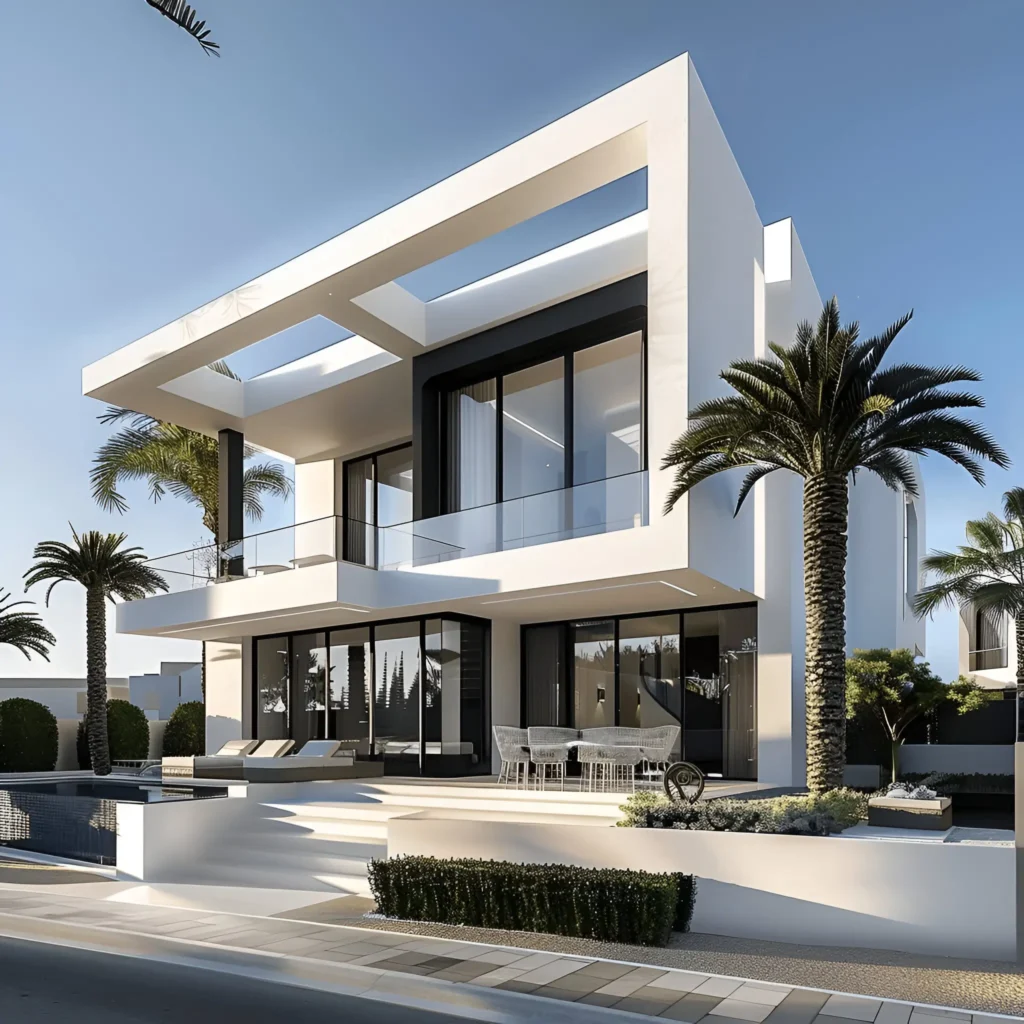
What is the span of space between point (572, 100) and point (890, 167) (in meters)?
10.1

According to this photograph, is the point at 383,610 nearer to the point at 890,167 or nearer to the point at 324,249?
the point at 324,249

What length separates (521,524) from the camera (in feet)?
52.7

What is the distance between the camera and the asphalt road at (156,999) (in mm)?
6695

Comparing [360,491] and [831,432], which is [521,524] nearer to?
[831,432]

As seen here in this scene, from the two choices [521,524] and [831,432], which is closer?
[831,432]

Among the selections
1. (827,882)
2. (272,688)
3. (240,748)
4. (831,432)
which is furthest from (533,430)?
(827,882)

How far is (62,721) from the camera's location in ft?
101

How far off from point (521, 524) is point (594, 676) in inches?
160

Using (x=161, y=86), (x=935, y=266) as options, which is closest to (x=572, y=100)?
(x=161, y=86)

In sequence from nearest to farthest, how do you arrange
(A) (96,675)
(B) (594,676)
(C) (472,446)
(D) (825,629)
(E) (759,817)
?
(E) (759,817) → (D) (825,629) → (B) (594,676) → (C) (472,446) → (A) (96,675)

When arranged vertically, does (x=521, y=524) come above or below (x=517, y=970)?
above

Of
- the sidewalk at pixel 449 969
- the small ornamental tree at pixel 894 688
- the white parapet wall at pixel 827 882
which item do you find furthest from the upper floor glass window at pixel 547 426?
the sidewalk at pixel 449 969

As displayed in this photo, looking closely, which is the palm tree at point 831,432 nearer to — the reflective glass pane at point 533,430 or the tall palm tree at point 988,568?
the reflective glass pane at point 533,430

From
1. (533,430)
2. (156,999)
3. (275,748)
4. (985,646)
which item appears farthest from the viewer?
(985,646)
